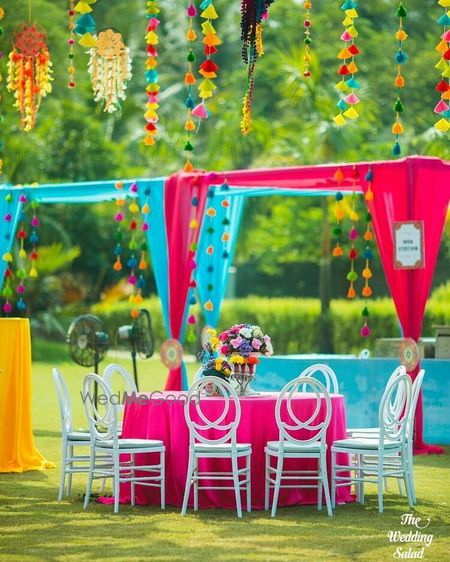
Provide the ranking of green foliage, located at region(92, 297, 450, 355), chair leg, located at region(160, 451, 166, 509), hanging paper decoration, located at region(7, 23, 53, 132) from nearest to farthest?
chair leg, located at region(160, 451, 166, 509)
hanging paper decoration, located at region(7, 23, 53, 132)
green foliage, located at region(92, 297, 450, 355)

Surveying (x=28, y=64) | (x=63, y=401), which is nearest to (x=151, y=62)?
(x=28, y=64)

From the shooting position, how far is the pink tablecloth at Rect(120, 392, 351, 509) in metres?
7.51

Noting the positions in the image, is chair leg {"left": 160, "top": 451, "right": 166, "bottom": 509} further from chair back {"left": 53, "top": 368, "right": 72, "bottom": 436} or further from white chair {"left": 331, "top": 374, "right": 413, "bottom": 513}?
white chair {"left": 331, "top": 374, "right": 413, "bottom": 513}

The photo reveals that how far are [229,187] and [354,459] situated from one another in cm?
309

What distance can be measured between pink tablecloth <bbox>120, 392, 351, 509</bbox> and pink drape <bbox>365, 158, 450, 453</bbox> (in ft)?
7.69

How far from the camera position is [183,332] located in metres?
10.6

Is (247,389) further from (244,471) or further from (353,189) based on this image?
(353,189)

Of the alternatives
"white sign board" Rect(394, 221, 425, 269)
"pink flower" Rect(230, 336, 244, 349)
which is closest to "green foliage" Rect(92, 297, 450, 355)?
"white sign board" Rect(394, 221, 425, 269)

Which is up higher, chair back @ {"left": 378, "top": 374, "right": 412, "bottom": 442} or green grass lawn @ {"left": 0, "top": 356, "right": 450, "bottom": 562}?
chair back @ {"left": 378, "top": 374, "right": 412, "bottom": 442}

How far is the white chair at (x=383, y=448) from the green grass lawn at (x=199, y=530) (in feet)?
0.59

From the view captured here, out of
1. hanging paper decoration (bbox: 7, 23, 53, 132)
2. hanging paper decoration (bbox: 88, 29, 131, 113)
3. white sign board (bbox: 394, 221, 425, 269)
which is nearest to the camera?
hanging paper decoration (bbox: 88, 29, 131, 113)

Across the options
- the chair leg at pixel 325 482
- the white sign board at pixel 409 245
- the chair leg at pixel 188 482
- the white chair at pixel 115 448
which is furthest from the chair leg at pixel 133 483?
the white sign board at pixel 409 245

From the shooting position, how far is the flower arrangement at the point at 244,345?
7.78 m

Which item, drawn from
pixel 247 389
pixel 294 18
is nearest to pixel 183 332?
pixel 247 389
